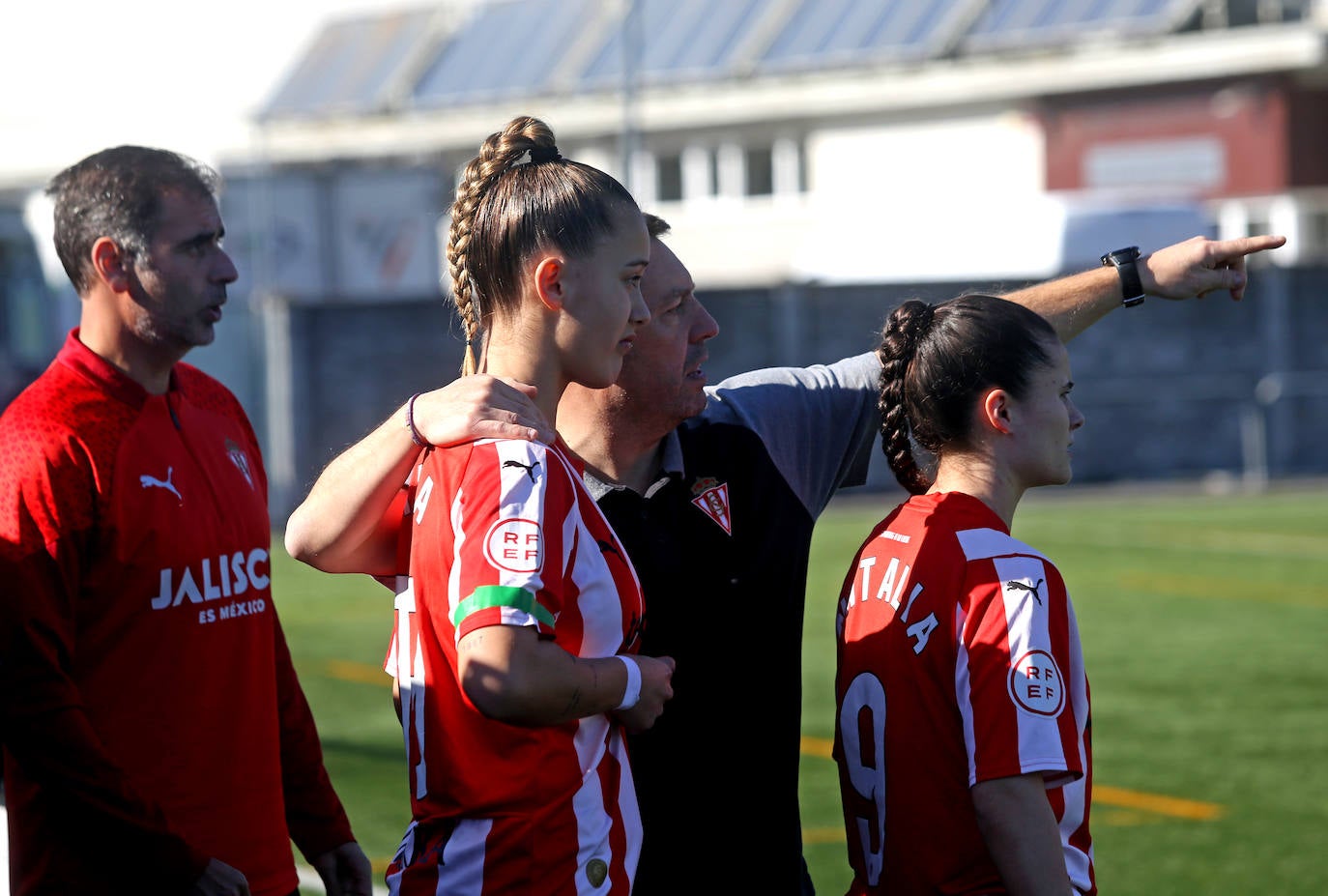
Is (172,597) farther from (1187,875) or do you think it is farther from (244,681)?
(1187,875)

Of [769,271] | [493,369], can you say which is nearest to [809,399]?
[493,369]

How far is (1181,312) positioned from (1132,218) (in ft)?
4.72

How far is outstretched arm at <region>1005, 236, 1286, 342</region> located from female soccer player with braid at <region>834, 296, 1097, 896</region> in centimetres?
44

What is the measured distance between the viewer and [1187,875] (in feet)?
20.2

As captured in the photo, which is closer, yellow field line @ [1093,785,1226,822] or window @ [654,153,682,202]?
yellow field line @ [1093,785,1226,822]

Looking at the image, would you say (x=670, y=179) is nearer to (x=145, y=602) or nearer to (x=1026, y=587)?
(x=145, y=602)

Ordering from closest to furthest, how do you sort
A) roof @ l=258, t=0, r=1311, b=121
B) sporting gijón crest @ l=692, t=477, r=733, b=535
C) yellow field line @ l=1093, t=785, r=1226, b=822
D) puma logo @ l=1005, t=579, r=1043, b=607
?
puma logo @ l=1005, t=579, r=1043, b=607, sporting gijón crest @ l=692, t=477, r=733, b=535, yellow field line @ l=1093, t=785, r=1226, b=822, roof @ l=258, t=0, r=1311, b=121

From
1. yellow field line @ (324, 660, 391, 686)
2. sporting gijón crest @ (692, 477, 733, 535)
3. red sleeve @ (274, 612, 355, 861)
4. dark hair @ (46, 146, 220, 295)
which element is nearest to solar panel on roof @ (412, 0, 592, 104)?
yellow field line @ (324, 660, 391, 686)

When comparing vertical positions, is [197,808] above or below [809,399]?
below

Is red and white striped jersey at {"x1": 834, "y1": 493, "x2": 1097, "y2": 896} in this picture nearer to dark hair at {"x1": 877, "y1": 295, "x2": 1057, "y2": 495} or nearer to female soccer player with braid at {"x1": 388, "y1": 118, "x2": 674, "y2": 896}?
dark hair at {"x1": 877, "y1": 295, "x2": 1057, "y2": 495}

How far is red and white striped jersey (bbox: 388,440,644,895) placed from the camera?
2.40 metres

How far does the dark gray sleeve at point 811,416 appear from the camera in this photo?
3.39 m

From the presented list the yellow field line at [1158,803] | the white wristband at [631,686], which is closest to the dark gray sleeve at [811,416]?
the white wristband at [631,686]

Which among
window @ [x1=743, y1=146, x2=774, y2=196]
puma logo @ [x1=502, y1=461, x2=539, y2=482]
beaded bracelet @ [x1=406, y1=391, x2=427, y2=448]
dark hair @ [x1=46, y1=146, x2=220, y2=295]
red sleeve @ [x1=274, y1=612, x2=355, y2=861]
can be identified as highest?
window @ [x1=743, y1=146, x2=774, y2=196]
